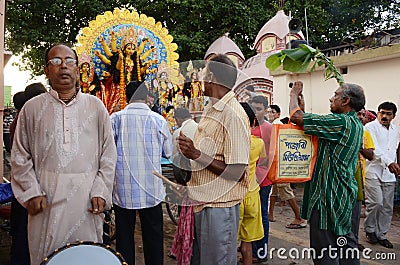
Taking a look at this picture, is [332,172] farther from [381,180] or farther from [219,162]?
[381,180]

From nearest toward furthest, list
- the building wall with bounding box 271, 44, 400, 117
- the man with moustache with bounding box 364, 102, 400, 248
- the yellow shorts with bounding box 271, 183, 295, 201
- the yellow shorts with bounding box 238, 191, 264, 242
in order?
the yellow shorts with bounding box 238, 191, 264, 242, the man with moustache with bounding box 364, 102, 400, 248, the yellow shorts with bounding box 271, 183, 295, 201, the building wall with bounding box 271, 44, 400, 117

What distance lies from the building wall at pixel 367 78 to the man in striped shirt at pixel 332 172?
562cm

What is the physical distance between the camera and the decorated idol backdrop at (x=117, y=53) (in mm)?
8727

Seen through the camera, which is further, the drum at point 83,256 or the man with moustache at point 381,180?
the man with moustache at point 381,180

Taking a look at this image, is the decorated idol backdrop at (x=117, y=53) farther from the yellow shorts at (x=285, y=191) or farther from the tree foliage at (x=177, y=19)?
the tree foliage at (x=177, y=19)

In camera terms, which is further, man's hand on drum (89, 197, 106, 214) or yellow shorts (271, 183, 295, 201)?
yellow shorts (271, 183, 295, 201)

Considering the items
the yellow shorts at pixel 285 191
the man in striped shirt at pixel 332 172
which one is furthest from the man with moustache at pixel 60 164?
the yellow shorts at pixel 285 191

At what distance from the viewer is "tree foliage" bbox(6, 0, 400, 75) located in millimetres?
13992

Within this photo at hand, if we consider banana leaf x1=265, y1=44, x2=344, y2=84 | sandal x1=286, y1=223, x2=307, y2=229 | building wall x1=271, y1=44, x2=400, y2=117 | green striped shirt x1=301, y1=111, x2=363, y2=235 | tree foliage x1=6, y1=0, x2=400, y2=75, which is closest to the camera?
green striped shirt x1=301, y1=111, x2=363, y2=235

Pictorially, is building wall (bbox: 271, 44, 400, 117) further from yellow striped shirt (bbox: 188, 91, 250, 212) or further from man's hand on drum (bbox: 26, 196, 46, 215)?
man's hand on drum (bbox: 26, 196, 46, 215)

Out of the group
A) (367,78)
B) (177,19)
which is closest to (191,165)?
(367,78)

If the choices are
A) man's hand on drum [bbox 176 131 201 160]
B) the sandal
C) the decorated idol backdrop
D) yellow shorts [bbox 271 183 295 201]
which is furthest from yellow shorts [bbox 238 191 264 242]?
the decorated idol backdrop

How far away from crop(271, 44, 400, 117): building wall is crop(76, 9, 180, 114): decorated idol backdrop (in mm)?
3409

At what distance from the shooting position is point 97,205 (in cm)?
239
